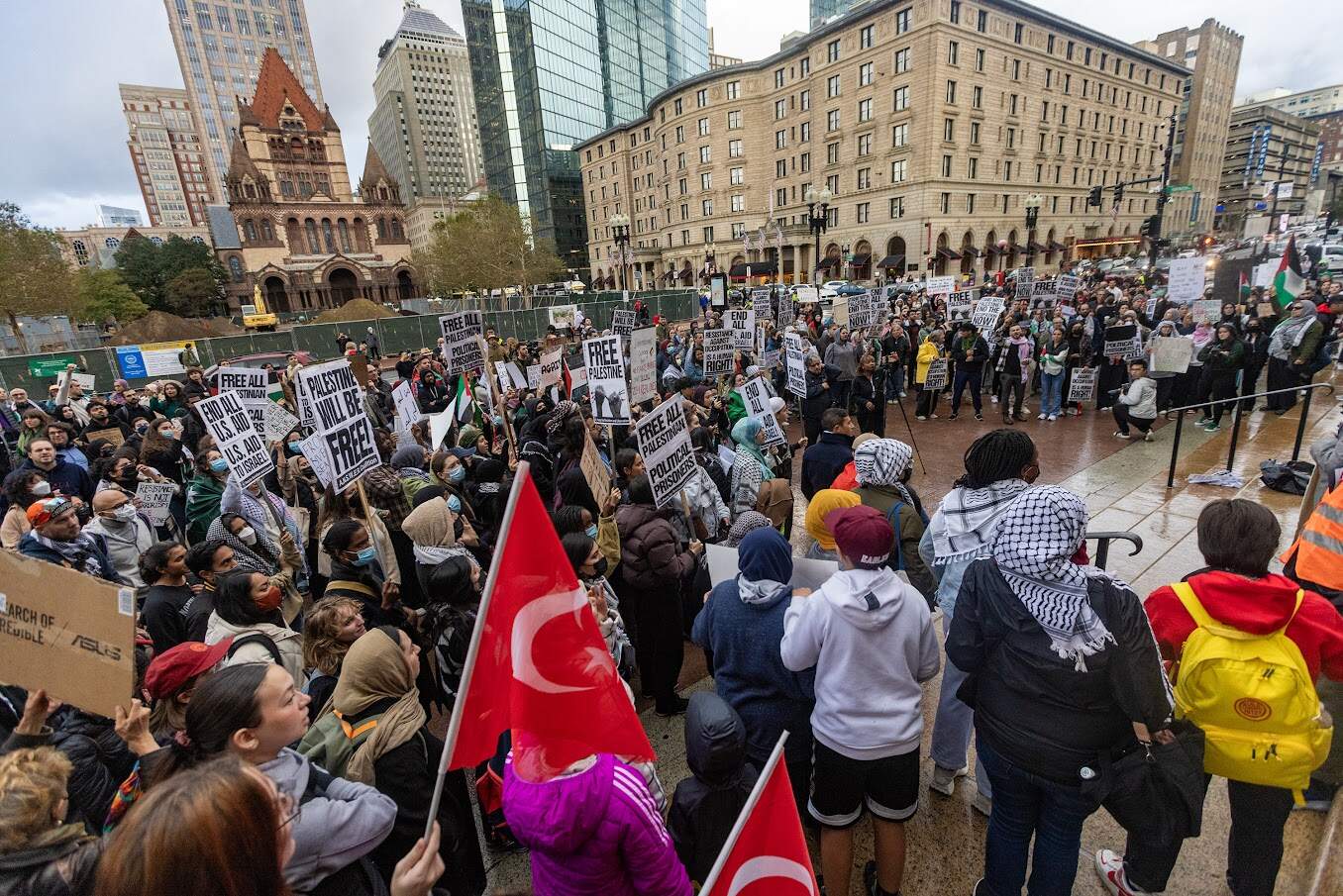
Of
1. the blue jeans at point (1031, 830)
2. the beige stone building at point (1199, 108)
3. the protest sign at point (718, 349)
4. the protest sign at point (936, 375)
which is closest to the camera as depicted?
the blue jeans at point (1031, 830)

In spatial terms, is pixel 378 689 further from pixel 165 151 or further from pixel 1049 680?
pixel 165 151

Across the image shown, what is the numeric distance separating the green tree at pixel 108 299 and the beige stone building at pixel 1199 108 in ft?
381

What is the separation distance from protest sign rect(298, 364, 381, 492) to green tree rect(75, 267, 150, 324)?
210 feet

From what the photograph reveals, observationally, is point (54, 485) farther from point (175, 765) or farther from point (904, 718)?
point (904, 718)

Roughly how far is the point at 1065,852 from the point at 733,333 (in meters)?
8.17

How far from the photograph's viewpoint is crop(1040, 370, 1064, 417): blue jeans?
10648mm

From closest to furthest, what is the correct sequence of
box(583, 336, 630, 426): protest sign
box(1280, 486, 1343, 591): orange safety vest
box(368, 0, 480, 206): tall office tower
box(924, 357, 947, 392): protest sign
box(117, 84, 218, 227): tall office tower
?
box(1280, 486, 1343, 591): orange safety vest
box(583, 336, 630, 426): protest sign
box(924, 357, 947, 392): protest sign
box(117, 84, 218, 227): tall office tower
box(368, 0, 480, 206): tall office tower

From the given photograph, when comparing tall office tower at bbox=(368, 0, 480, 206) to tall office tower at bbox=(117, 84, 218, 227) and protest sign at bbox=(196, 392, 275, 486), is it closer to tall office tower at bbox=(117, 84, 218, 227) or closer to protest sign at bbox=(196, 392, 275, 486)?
tall office tower at bbox=(117, 84, 218, 227)

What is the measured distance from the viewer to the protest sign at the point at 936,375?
11.0m

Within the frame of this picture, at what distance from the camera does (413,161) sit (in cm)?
13512

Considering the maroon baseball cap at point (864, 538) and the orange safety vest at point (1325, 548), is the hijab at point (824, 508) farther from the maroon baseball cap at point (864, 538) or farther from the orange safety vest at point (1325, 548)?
the orange safety vest at point (1325, 548)

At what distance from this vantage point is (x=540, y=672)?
1.85 m

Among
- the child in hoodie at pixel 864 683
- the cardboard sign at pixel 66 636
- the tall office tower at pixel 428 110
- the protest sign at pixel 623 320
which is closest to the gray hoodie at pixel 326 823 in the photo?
the cardboard sign at pixel 66 636

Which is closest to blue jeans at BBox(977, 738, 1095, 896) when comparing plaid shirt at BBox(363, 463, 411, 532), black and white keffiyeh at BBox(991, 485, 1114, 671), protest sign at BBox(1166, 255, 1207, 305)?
black and white keffiyeh at BBox(991, 485, 1114, 671)
